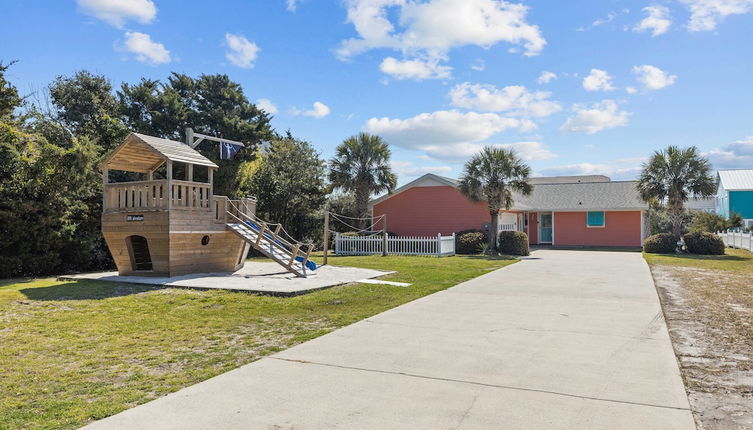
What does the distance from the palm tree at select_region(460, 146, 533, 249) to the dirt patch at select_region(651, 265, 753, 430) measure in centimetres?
1126

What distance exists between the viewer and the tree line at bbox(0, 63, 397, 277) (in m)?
14.4

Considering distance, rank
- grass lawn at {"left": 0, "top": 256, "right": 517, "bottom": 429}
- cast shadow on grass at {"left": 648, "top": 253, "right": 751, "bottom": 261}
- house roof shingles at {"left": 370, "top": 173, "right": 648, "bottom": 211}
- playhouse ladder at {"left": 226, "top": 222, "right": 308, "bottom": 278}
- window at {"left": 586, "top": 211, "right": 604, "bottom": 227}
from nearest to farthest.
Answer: grass lawn at {"left": 0, "top": 256, "right": 517, "bottom": 429}
playhouse ladder at {"left": 226, "top": 222, "right": 308, "bottom": 278}
cast shadow on grass at {"left": 648, "top": 253, "right": 751, "bottom": 261}
house roof shingles at {"left": 370, "top": 173, "right": 648, "bottom": 211}
window at {"left": 586, "top": 211, "right": 604, "bottom": 227}

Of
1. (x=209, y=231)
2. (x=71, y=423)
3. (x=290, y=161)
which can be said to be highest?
(x=290, y=161)

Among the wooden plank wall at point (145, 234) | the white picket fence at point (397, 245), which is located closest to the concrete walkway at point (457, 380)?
the wooden plank wall at point (145, 234)

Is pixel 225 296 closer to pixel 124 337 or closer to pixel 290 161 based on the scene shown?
pixel 124 337

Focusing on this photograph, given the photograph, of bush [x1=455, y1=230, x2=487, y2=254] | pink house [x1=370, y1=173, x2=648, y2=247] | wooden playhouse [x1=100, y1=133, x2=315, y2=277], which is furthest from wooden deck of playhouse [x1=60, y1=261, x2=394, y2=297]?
pink house [x1=370, y1=173, x2=648, y2=247]

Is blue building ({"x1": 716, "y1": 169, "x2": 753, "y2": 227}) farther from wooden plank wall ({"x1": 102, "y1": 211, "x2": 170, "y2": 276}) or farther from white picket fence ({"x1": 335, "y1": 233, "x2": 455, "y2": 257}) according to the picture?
wooden plank wall ({"x1": 102, "y1": 211, "x2": 170, "y2": 276})

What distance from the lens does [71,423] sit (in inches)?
151

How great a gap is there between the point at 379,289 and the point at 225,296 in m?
3.38

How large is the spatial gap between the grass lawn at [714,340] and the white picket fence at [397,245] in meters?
9.78

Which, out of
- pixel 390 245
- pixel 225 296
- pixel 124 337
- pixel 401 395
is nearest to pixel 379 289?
pixel 225 296

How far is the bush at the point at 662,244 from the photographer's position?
23906mm

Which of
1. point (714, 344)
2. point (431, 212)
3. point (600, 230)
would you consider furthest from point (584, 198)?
point (714, 344)

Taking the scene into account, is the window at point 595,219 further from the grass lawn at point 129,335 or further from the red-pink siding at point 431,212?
the grass lawn at point 129,335
